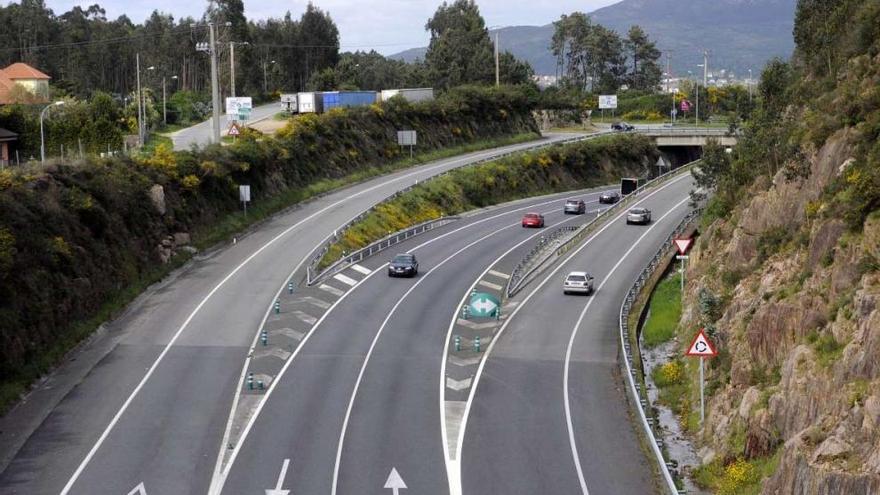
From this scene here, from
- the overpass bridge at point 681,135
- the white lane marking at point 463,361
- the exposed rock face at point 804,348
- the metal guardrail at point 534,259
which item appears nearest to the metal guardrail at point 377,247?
the metal guardrail at point 534,259

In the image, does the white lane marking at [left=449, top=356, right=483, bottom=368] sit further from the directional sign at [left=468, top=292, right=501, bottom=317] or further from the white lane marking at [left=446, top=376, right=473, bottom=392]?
the directional sign at [left=468, top=292, right=501, bottom=317]

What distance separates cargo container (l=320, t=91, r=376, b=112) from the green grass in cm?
5403

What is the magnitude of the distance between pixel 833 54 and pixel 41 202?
134 ft

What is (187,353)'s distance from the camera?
152ft

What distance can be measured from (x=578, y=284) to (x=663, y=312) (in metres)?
6.11

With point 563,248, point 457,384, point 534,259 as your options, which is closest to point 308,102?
point 563,248

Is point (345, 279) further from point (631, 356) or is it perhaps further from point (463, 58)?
point (463, 58)

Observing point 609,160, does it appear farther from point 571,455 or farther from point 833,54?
point 571,455

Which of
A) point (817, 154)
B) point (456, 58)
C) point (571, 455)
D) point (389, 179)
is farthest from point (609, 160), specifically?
point (571, 455)

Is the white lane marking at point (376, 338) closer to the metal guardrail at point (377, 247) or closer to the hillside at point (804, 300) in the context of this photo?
the metal guardrail at point (377, 247)

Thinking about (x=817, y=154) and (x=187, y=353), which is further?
(x=187, y=353)

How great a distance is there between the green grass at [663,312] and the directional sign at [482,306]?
778 cm

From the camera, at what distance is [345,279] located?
203ft

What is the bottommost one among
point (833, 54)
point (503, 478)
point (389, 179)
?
point (503, 478)
